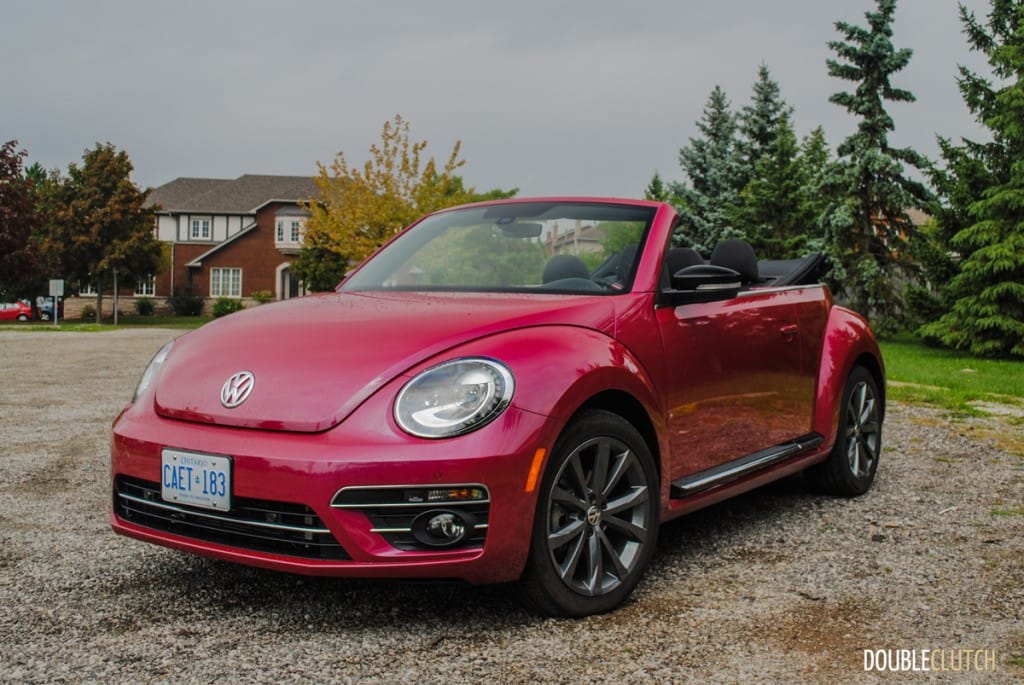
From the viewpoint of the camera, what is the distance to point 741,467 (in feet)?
14.9

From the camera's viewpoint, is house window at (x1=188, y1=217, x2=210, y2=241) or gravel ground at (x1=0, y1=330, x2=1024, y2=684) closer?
gravel ground at (x1=0, y1=330, x2=1024, y2=684)

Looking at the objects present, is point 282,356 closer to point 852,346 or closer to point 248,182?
point 852,346

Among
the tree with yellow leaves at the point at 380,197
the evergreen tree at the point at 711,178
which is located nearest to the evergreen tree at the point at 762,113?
the evergreen tree at the point at 711,178

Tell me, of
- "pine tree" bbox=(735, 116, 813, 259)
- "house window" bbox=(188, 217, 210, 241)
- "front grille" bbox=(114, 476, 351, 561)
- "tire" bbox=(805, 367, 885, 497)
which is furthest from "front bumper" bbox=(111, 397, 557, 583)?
"house window" bbox=(188, 217, 210, 241)

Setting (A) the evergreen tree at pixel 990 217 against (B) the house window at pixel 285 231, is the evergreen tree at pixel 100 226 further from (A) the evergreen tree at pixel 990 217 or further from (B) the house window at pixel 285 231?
(A) the evergreen tree at pixel 990 217

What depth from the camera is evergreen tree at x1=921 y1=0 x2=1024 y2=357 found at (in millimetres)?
21125

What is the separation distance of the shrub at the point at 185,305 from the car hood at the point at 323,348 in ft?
200

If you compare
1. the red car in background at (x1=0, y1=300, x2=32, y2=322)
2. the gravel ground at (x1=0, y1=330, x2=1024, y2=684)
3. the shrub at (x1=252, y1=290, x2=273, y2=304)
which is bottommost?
the red car in background at (x1=0, y1=300, x2=32, y2=322)

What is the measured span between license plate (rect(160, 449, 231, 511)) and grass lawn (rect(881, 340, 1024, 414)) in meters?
8.80

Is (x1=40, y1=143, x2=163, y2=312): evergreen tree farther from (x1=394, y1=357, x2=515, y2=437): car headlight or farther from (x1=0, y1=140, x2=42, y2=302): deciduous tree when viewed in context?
(x1=394, y1=357, x2=515, y2=437): car headlight

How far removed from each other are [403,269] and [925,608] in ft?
8.69

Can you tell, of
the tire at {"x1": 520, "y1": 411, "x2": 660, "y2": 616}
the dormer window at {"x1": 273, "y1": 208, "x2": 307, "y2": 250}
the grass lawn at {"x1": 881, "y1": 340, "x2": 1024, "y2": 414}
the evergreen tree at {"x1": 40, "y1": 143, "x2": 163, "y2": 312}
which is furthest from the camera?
the dormer window at {"x1": 273, "y1": 208, "x2": 307, "y2": 250}

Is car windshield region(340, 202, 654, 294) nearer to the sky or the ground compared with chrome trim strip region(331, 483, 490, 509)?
nearer to the sky

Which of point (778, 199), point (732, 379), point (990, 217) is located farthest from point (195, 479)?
point (778, 199)
